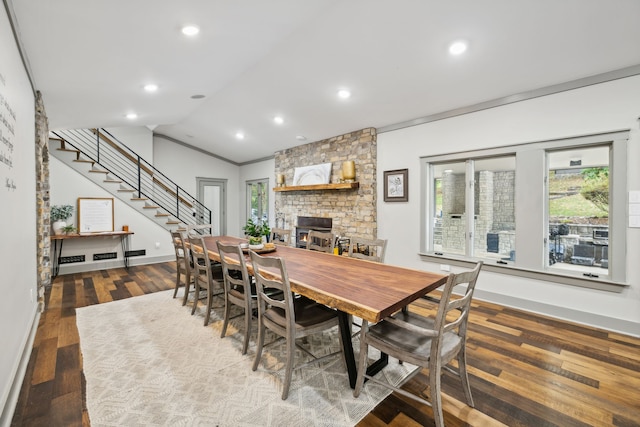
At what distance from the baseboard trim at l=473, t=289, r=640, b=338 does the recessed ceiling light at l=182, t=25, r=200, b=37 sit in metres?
4.41

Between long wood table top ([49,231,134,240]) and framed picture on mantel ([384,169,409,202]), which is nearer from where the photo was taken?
framed picture on mantel ([384,169,409,202])

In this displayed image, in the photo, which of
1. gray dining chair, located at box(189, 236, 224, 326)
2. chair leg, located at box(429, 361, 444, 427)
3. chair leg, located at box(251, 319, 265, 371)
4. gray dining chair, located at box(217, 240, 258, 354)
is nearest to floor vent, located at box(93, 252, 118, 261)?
gray dining chair, located at box(189, 236, 224, 326)

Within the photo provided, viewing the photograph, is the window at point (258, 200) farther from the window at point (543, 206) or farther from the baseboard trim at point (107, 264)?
the window at point (543, 206)

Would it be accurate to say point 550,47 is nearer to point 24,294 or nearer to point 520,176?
point 520,176

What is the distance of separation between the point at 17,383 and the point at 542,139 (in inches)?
206

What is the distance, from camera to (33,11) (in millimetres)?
2000

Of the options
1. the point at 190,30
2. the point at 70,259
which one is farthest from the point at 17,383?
the point at 70,259

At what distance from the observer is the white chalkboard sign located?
5.46m

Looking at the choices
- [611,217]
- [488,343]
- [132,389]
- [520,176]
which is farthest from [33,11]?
[611,217]

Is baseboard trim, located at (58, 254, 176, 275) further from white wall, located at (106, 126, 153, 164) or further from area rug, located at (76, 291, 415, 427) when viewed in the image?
area rug, located at (76, 291, 415, 427)

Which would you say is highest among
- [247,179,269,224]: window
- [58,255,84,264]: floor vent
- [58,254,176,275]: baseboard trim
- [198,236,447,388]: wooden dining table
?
[247,179,269,224]: window

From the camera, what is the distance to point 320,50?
10.7ft

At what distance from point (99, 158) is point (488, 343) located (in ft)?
26.8

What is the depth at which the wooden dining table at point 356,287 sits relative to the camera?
1.63 metres
